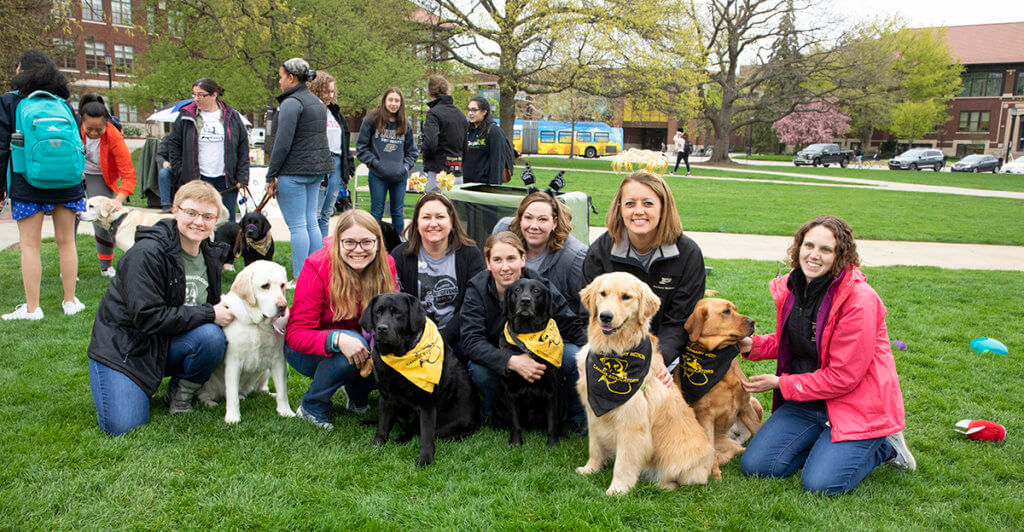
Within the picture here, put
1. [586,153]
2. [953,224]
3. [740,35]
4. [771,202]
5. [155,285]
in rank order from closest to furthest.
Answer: [155,285] → [953,224] → [771,202] → [740,35] → [586,153]

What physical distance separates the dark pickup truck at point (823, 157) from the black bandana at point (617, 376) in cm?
4313

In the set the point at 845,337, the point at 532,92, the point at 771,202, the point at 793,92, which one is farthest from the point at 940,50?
the point at 845,337

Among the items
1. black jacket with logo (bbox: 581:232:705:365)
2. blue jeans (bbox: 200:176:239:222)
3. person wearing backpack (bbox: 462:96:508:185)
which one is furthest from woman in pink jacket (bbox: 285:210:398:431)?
person wearing backpack (bbox: 462:96:508:185)

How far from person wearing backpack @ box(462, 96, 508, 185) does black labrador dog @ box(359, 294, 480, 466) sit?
15.4 ft

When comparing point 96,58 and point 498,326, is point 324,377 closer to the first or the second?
point 498,326

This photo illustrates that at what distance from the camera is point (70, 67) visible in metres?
40.1

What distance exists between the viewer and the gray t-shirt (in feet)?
13.4

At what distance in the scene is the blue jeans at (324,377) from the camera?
367 centimetres

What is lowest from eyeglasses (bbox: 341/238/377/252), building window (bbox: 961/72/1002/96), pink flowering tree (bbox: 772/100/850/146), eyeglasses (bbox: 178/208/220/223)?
eyeglasses (bbox: 341/238/377/252)

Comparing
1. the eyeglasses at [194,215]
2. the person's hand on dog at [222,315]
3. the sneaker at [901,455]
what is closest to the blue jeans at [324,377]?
the person's hand on dog at [222,315]

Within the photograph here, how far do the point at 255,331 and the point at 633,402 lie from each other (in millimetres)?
2254

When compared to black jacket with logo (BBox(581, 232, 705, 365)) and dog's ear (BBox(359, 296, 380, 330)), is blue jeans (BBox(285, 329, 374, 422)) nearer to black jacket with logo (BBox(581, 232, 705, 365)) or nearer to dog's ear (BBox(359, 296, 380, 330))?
dog's ear (BBox(359, 296, 380, 330))

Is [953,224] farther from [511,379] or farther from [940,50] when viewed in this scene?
[940,50]

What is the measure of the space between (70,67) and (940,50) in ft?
216
